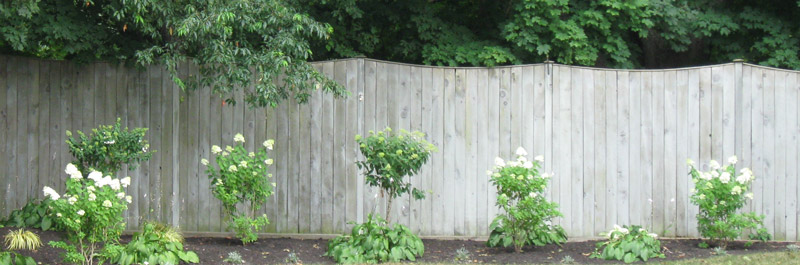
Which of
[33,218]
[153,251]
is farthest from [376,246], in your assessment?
[33,218]

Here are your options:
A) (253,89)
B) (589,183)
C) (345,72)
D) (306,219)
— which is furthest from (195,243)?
(589,183)

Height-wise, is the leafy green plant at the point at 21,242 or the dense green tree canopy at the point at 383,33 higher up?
the dense green tree canopy at the point at 383,33

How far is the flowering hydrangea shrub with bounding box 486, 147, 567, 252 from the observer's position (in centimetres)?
705

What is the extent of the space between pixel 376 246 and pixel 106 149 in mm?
2419

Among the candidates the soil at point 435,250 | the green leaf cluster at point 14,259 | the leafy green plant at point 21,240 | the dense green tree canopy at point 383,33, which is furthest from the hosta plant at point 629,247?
the leafy green plant at point 21,240

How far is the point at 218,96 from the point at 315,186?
1291mm

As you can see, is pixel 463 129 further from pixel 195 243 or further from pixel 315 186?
→ pixel 195 243

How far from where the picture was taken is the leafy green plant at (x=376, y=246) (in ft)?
22.5

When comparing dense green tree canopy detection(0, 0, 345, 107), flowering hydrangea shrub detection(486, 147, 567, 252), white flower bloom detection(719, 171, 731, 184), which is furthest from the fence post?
dense green tree canopy detection(0, 0, 345, 107)

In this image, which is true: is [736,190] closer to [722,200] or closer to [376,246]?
[722,200]

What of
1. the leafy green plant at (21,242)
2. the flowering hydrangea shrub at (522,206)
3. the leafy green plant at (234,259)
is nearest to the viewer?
the leafy green plant at (21,242)

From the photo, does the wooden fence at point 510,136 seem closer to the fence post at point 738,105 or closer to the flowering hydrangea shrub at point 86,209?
the fence post at point 738,105

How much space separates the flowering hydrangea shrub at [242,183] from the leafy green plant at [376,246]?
0.75 m

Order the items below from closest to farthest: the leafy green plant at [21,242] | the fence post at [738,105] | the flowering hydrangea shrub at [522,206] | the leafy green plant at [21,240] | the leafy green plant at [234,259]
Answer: the leafy green plant at [21,242] → the leafy green plant at [21,240] → the leafy green plant at [234,259] → the flowering hydrangea shrub at [522,206] → the fence post at [738,105]
